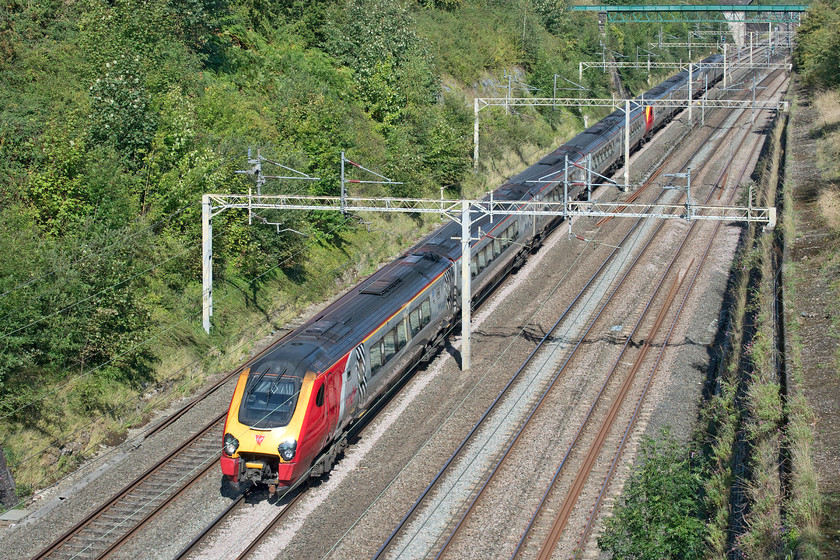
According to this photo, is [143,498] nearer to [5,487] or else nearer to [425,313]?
[5,487]

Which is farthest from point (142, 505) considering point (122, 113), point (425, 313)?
point (122, 113)

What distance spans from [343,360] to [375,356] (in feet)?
6.13

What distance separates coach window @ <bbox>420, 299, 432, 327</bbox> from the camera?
23797 millimetres

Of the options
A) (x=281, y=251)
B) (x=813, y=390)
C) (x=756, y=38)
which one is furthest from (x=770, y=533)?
(x=756, y=38)

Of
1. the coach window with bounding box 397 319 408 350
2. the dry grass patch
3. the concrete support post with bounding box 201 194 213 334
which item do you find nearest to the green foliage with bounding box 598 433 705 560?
the coach window with bounding box 397 319 408 350

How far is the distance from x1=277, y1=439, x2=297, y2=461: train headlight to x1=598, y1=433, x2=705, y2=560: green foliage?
6.41 meters

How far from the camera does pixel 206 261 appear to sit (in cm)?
2644

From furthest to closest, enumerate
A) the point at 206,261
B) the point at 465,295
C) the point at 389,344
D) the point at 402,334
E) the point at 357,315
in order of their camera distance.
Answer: the point at 206,261, the point at 465,295, the point at 402,334, the point at 389,344, the point at 357,315

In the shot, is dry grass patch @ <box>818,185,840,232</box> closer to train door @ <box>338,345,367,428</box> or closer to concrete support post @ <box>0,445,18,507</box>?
train door @ <box>338,345,367,428</box>

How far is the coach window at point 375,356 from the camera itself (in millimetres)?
20844

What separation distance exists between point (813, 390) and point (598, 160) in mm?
24931

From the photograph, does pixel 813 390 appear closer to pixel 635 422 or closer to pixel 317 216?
pixel 635 422

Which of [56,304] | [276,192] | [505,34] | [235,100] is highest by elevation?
[505,34]

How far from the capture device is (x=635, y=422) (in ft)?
70.2
